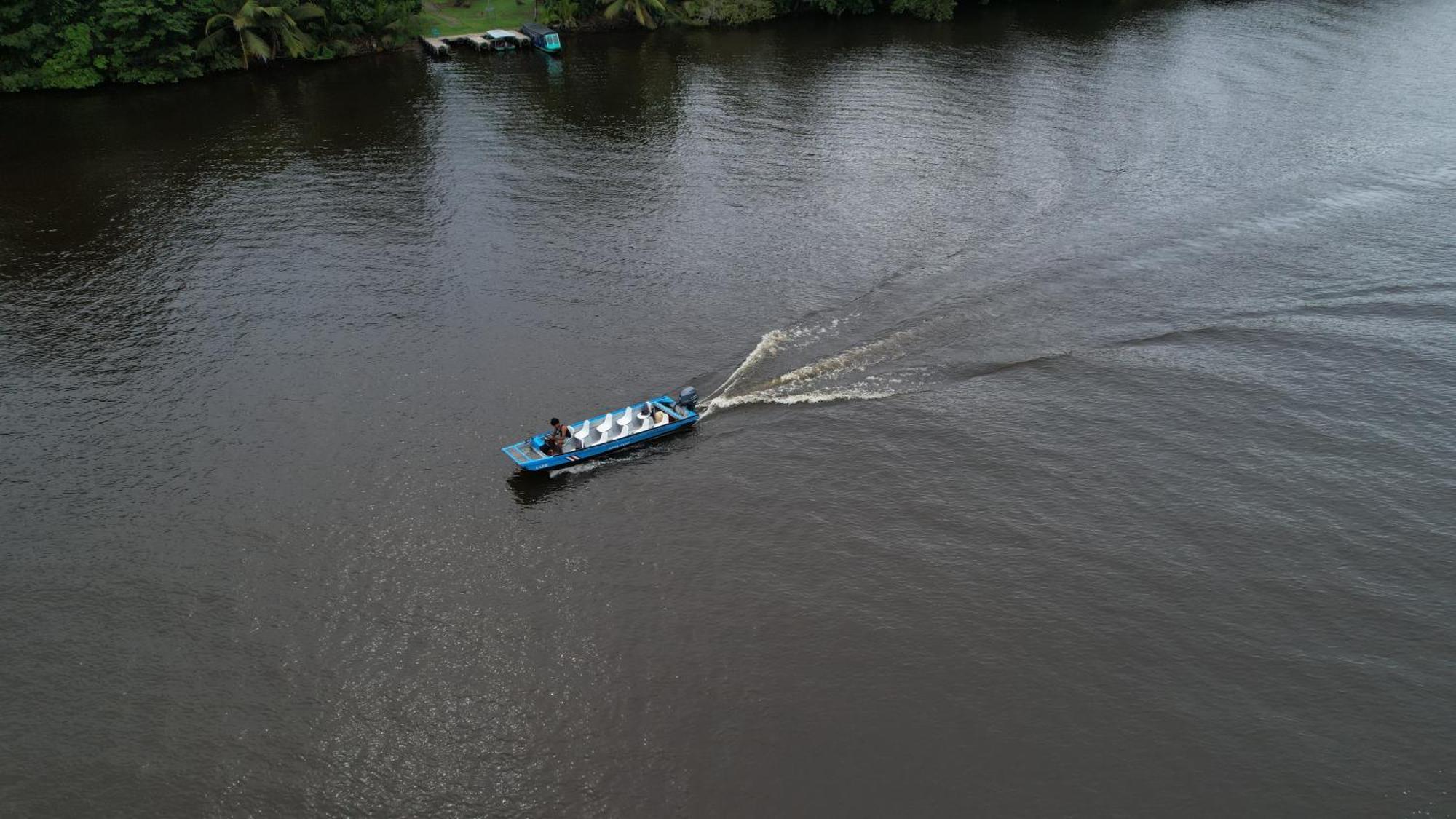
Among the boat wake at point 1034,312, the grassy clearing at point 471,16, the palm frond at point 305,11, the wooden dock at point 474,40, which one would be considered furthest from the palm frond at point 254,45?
the boat wake at point 1034,312

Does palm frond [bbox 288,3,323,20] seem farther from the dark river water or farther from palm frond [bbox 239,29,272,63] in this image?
the dark river water

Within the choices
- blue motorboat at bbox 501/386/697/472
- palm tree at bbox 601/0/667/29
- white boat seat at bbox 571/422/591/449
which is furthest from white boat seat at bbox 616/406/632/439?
palm tree at bbox 601/0/667/29

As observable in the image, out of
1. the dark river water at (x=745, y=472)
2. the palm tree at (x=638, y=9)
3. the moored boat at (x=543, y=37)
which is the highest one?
the palm tree at (x=638, y=9)

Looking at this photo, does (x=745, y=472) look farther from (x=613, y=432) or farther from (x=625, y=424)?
(x=613, y=432)

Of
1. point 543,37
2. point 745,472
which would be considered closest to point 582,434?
point 745,472

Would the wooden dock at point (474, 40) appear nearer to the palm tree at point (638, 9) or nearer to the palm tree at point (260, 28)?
the palm tree at point (260, 28)

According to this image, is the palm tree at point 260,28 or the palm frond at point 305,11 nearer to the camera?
the palm tree at point 260,28
